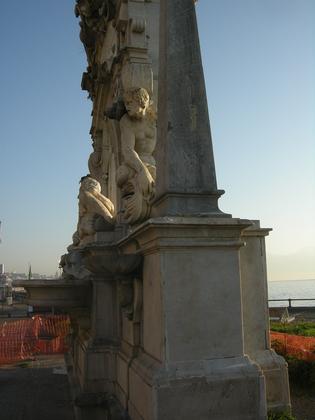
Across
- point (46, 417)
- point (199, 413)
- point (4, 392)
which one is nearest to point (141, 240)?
point (199, 413)

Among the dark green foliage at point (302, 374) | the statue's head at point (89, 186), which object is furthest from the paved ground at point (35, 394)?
the dark green foliage at point (302, 374)

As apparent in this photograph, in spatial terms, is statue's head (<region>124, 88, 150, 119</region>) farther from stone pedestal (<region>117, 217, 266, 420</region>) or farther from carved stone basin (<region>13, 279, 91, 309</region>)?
stone pedestal (<region>117, 217, 266, 420</region>)

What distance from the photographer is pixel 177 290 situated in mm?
3898

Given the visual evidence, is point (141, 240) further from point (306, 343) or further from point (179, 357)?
point (306, 343)

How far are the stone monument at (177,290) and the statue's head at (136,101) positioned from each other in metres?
1.04

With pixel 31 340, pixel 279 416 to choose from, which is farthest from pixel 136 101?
pixel 31 340

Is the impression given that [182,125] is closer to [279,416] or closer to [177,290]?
[177,290]

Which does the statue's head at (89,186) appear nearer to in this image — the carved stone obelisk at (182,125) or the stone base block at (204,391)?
the carved stone obelisk at (182,125)

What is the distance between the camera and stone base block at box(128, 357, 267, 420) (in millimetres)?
3666

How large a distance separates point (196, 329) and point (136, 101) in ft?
13.4

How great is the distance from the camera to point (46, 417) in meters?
6.43

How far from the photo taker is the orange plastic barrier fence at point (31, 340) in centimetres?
1516

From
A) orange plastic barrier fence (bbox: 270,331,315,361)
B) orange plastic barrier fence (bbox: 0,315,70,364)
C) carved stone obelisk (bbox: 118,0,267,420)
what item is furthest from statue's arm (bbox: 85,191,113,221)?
orange plastic barrier fence (bbox: 0,315,70,364)

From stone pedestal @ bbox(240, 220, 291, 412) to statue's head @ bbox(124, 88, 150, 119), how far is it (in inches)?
106
